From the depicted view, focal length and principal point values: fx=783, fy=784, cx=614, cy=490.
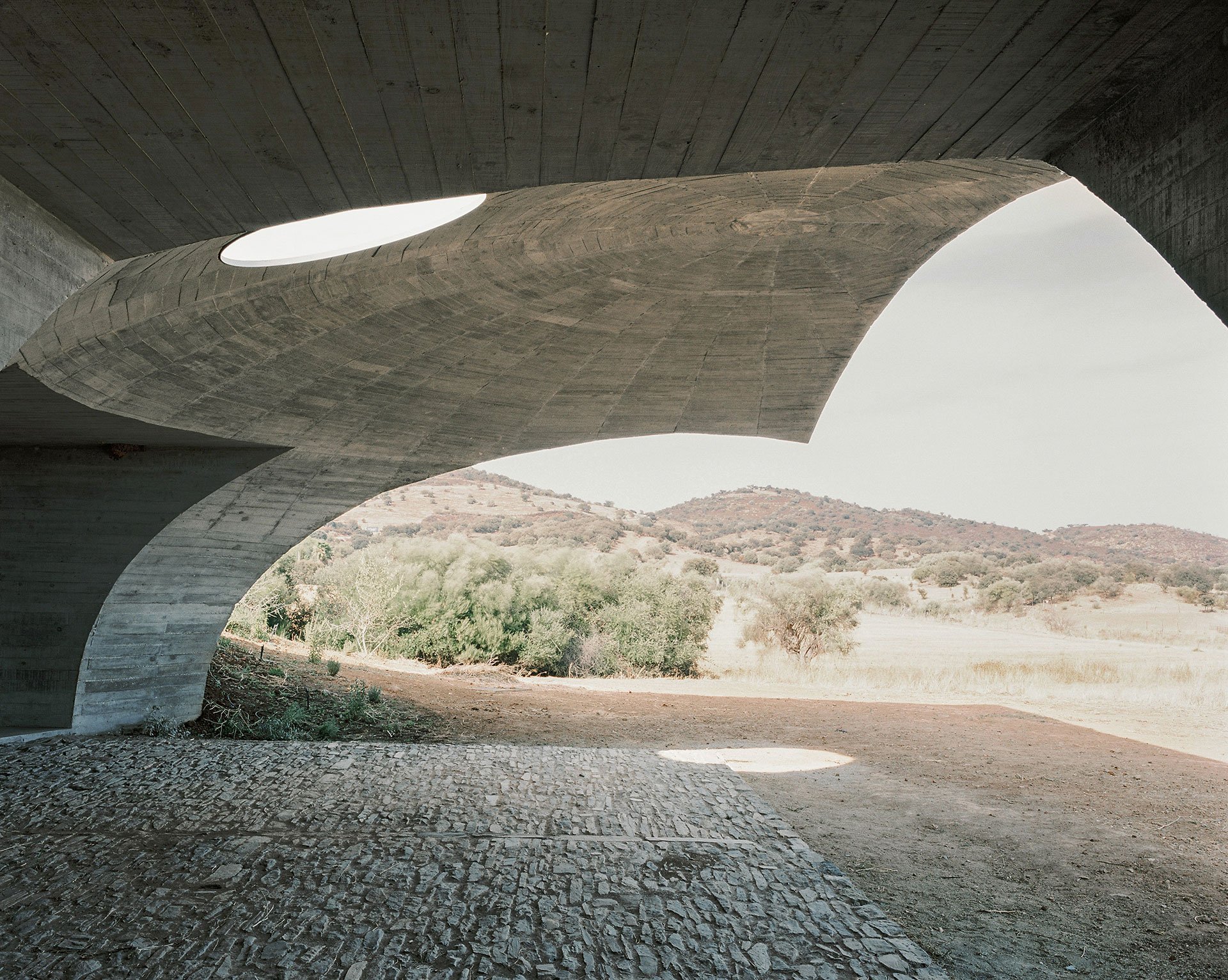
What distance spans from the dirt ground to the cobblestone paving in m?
1.07

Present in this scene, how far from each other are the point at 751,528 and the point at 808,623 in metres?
47.6

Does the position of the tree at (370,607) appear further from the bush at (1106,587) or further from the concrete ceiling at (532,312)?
the bush at (1106,587)

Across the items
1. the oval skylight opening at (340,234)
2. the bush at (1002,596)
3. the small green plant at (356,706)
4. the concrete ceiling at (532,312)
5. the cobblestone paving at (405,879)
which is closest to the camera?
the cobblestone paving at (405,879)

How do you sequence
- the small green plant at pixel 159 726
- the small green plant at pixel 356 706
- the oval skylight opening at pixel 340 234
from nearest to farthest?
the oval skylight opening at pixel 340 234 → the small green plant at pixel 159 726 → the small green plant at pixel 356 706

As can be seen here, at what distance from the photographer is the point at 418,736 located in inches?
466

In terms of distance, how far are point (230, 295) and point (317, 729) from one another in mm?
7994

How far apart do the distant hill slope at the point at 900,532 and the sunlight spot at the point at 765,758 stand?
53.3 meters

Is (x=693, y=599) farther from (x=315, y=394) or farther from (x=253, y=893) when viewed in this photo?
(x=253, y=893)

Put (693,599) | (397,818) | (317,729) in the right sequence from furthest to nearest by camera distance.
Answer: (693,599), (317,729), (397,818)

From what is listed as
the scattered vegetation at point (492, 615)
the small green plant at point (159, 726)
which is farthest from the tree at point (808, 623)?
the small green plant at point (159, 726)

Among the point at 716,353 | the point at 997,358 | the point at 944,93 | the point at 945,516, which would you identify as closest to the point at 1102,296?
the point at 997,358

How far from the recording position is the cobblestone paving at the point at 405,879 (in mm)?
4602

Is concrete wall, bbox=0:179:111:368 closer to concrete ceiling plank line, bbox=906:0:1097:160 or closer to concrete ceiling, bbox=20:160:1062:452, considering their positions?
concrete ceiling, bbox=20:160:1062:452

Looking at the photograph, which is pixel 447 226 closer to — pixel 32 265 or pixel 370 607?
pixel 32 265
